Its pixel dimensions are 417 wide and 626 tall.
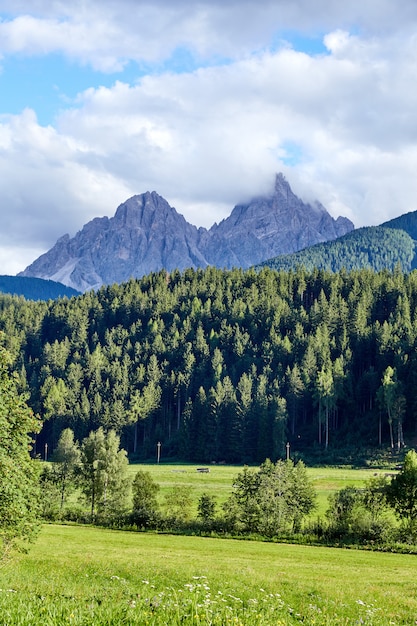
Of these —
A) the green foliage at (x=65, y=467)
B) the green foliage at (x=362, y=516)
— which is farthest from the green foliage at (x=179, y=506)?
the green foliage at (x=65, y=467)

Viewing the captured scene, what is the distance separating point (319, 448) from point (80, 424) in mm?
78355

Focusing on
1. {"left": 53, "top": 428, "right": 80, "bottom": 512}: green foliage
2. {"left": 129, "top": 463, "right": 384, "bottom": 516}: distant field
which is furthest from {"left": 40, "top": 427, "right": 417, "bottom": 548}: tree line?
{"left": 129, "top": 463, "right": 384, "bottom": 516}: distant field

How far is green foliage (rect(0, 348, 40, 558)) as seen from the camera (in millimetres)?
Answer: 30328

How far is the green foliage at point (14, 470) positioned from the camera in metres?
30.3

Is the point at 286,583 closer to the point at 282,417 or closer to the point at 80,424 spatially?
the point at 282,417

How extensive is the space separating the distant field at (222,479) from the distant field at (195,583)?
33311 millimetres

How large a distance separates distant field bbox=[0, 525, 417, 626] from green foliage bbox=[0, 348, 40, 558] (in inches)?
83.4

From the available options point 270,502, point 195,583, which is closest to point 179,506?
point 270,502

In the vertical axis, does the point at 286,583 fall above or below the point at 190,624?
below

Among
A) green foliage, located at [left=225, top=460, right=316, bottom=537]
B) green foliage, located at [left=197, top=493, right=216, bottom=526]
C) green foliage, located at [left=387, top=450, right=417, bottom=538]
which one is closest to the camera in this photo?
green foliage, located at [left=387, top=450, right=417, bottom=538]

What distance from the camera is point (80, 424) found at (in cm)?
19325

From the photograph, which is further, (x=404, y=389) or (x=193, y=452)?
(x=193, y=452)

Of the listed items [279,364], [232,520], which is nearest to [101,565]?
[232,520]

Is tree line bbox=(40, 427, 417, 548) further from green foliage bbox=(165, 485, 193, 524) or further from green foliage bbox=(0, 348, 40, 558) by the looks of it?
green foliage bbox=(0, 348, 40, 558)
